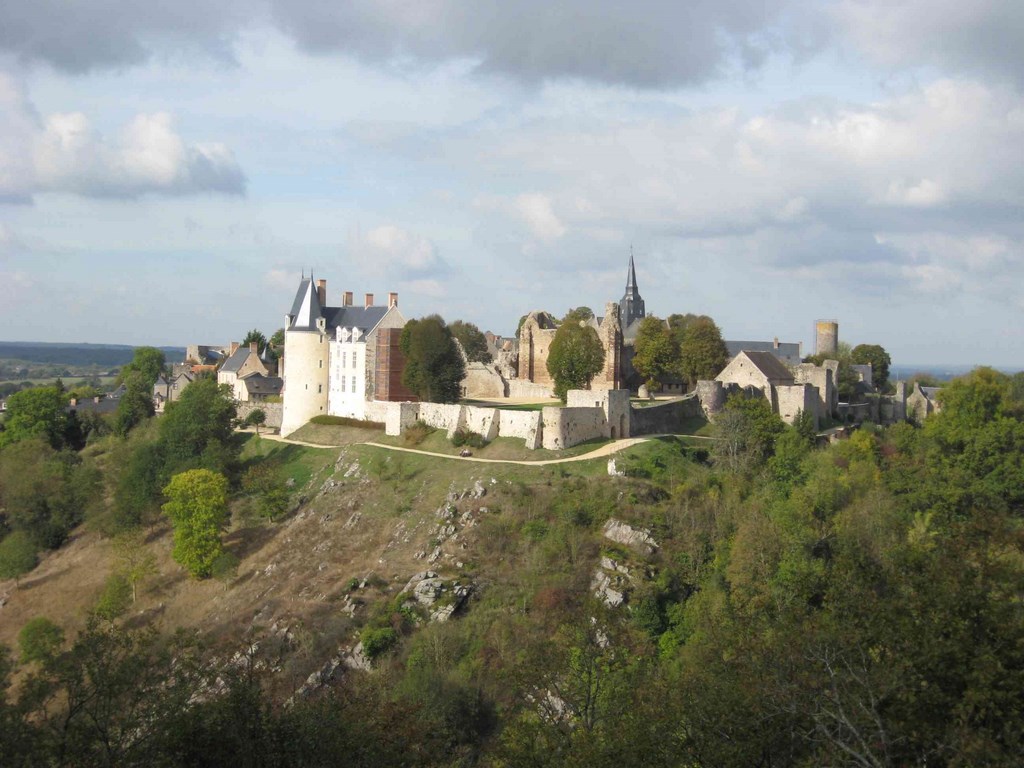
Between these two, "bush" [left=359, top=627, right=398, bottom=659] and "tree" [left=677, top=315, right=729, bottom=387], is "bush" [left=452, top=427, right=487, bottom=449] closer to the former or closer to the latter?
"bush" [left=359, top=627, right=398, bottom=659]

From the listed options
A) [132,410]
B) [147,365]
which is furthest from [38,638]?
[147,365]

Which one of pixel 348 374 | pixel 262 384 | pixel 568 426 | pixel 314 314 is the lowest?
pixel 568 426

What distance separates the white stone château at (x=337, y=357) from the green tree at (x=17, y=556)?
42.7 ft

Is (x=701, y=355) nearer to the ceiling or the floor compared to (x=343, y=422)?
nearer to the ceiling

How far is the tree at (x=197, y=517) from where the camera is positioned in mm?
41812

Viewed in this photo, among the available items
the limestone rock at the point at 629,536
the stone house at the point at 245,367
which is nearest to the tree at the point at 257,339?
the stone house at the point at 245,367

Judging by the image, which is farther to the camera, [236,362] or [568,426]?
[236,362]

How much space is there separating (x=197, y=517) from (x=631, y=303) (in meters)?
38.9

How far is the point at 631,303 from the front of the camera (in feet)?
241

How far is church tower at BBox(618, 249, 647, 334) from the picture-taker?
238 ft

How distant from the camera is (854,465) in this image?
41031 millimetres

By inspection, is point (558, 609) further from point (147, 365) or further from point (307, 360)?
point (147, 365)

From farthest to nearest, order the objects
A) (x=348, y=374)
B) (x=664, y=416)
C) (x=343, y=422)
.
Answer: (x=348, y=374) < (x=343, y=422) < (x=664, y=416)

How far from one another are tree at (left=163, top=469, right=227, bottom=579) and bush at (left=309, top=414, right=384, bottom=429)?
799 centimetres
